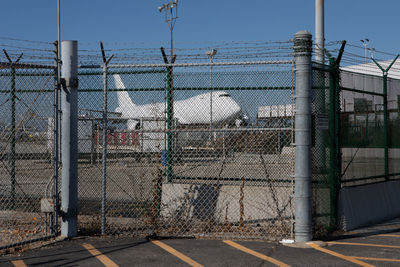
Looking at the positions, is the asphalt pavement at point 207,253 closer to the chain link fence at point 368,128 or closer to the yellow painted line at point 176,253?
the yellow painted line at point 176,253

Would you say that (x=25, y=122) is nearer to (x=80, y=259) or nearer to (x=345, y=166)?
(x=80, y=259)

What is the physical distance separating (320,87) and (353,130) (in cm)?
190

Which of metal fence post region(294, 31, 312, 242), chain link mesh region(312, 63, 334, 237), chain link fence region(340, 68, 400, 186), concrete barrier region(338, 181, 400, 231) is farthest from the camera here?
chain link fence region(340, 68, 400, 186)

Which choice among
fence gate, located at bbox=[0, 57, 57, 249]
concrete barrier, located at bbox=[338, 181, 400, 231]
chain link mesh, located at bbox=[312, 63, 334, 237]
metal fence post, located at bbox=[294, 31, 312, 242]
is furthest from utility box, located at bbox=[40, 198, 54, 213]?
concrete barrier, located at bbox=[338, 181, 400, 231]

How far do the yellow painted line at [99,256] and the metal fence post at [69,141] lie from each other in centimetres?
61

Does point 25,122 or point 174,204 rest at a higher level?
point 25,122

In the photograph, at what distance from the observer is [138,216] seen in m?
8.45

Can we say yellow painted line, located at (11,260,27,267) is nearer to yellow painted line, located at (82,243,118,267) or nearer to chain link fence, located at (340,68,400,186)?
yellow painted line, located at (82,243,118,267)

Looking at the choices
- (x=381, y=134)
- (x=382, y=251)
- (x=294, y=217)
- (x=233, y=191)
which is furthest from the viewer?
(x=381, y=134)

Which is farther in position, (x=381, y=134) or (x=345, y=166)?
(x=381, y=134)

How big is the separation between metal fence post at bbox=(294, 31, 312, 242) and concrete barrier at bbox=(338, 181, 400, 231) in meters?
1.23

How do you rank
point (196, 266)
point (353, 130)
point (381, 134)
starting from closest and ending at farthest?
point (196, 266) → point (353, 130) → point (381, 134)

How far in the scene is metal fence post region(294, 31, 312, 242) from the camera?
267 inches

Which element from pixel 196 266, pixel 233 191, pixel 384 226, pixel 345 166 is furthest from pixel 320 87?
pixel 196 266
